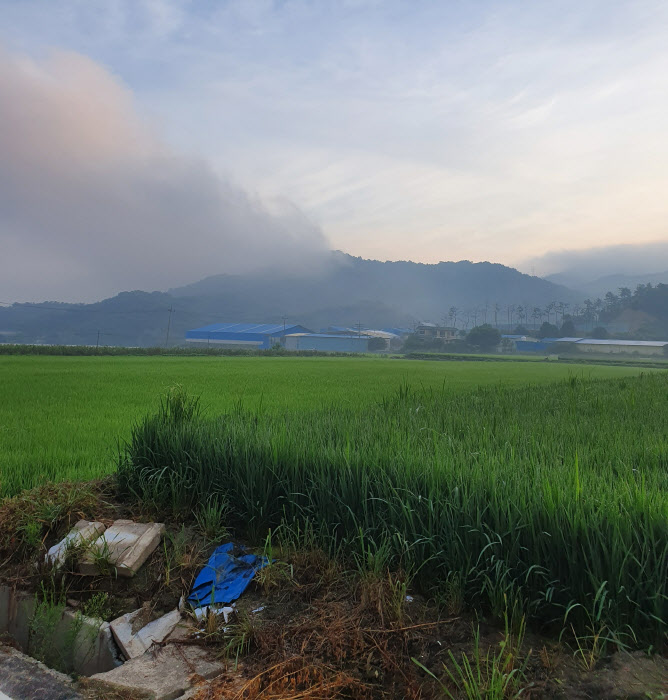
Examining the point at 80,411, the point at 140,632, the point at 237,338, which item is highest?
the point at 140,632

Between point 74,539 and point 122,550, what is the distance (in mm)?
329

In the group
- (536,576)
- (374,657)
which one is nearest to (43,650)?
(374,657)

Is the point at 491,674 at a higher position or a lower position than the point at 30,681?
higher

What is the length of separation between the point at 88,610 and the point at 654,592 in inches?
106

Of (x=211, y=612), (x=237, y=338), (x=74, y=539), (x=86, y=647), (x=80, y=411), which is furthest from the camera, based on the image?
(x=237, y=338)

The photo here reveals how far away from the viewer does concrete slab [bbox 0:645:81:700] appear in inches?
93.7

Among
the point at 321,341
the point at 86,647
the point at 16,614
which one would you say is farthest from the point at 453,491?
the point at 321,341

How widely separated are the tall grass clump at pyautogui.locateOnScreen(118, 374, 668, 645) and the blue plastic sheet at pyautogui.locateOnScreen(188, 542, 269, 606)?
1.12ft

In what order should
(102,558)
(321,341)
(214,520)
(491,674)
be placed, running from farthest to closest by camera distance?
(321,341)
(214,520)
(102,558)
(491,674)

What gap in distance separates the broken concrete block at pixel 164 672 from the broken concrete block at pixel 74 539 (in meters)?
1.05

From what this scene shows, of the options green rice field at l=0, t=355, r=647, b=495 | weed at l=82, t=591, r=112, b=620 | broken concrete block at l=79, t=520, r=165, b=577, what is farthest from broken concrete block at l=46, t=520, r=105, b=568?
green rice field at l=0, t=355, r=647, b=495

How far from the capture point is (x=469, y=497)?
8.98 ft

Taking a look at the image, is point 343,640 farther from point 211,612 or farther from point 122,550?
point 122,550

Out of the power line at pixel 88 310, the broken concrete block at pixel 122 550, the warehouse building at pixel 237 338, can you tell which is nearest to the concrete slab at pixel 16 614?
the broken concrete block at pixel 122 550
